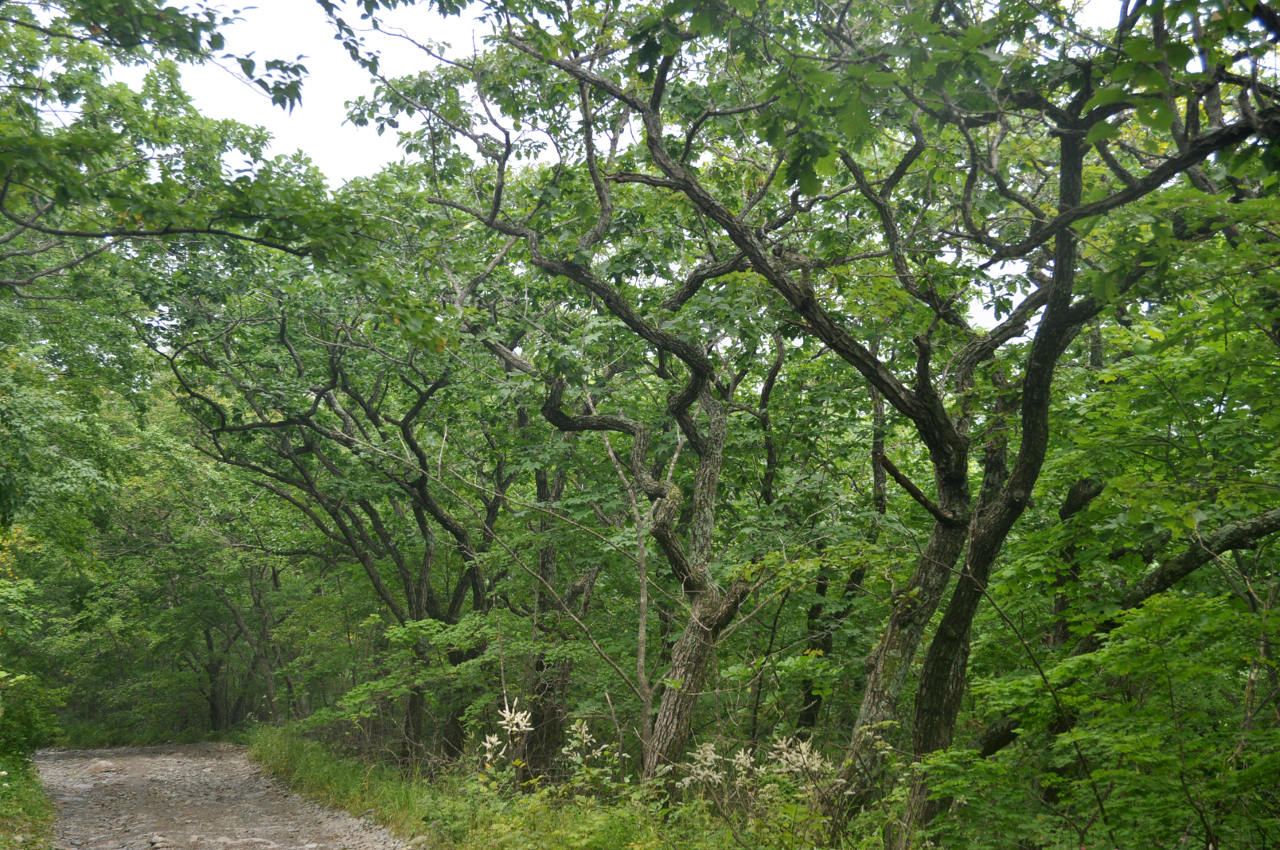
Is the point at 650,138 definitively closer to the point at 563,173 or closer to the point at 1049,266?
the point at 563,173

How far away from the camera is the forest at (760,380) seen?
4113 mm

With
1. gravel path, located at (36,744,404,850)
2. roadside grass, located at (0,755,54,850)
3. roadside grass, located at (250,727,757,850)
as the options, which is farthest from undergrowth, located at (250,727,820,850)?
roadside grass, located at (0,755,54,850)

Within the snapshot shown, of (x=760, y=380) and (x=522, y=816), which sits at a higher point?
(x=760, y=380)

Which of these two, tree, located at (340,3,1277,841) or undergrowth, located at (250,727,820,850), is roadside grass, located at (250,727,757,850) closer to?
undergrowth, located at (250,727,820,850)

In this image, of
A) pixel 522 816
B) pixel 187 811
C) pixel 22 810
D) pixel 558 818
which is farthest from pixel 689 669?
pixel 187 811

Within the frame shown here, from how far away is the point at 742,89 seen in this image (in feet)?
20.4

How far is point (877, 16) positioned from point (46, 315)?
1136cm

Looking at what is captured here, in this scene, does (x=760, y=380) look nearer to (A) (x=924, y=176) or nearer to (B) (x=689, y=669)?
(A) (x=924, y=176)

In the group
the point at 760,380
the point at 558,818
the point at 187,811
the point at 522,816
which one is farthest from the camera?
the point at 760,380

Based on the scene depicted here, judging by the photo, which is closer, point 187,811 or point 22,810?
point 22,810

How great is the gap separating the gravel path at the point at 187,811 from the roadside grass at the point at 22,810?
23 cm

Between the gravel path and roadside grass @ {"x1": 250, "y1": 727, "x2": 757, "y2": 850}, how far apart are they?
311 millimetres

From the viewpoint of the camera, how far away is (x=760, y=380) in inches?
514

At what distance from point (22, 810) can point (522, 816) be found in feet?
23.8
